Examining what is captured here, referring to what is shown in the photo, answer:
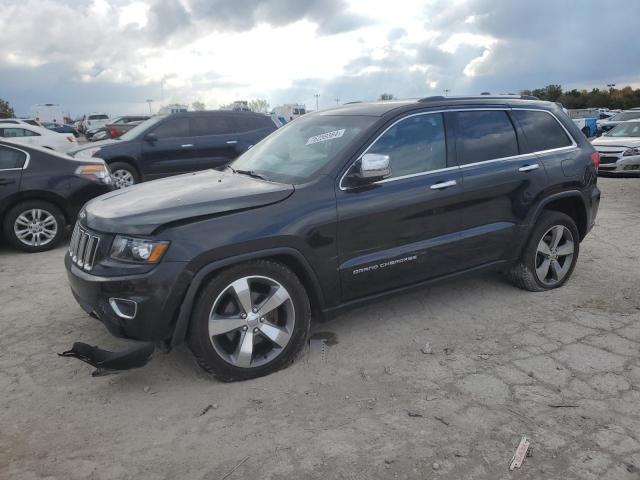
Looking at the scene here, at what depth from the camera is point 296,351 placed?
3.58 metres

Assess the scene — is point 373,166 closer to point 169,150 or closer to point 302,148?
point 302,148

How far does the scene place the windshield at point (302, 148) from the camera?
3.85 metres

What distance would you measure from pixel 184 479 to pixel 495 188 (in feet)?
10.4

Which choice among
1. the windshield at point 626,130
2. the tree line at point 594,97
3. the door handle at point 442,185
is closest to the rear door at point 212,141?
the door handle at point 442,185

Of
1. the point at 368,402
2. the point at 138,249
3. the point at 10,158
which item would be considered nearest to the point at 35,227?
the point at 10,158

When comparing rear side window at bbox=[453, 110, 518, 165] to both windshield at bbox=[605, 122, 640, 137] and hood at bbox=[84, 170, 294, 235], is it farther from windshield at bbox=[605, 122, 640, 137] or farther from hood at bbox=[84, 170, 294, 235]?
windshield at bbox=[605, 122, 640, 137]

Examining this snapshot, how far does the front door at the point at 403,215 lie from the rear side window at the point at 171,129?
7708 millimetres

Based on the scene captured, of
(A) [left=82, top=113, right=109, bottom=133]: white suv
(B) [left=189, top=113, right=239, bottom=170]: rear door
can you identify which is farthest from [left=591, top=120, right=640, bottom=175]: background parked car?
(A) [left=82, top=113, right=109, bottom=133]: white suv

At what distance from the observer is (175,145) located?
421 inches

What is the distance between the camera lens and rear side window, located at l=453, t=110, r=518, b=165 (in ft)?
14.1

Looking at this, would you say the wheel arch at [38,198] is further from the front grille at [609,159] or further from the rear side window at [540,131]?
the front grille at [609,159]

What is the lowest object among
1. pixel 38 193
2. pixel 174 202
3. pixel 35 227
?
pixel 35 227

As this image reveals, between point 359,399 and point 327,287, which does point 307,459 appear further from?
point 327,287

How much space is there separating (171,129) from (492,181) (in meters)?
8.01
